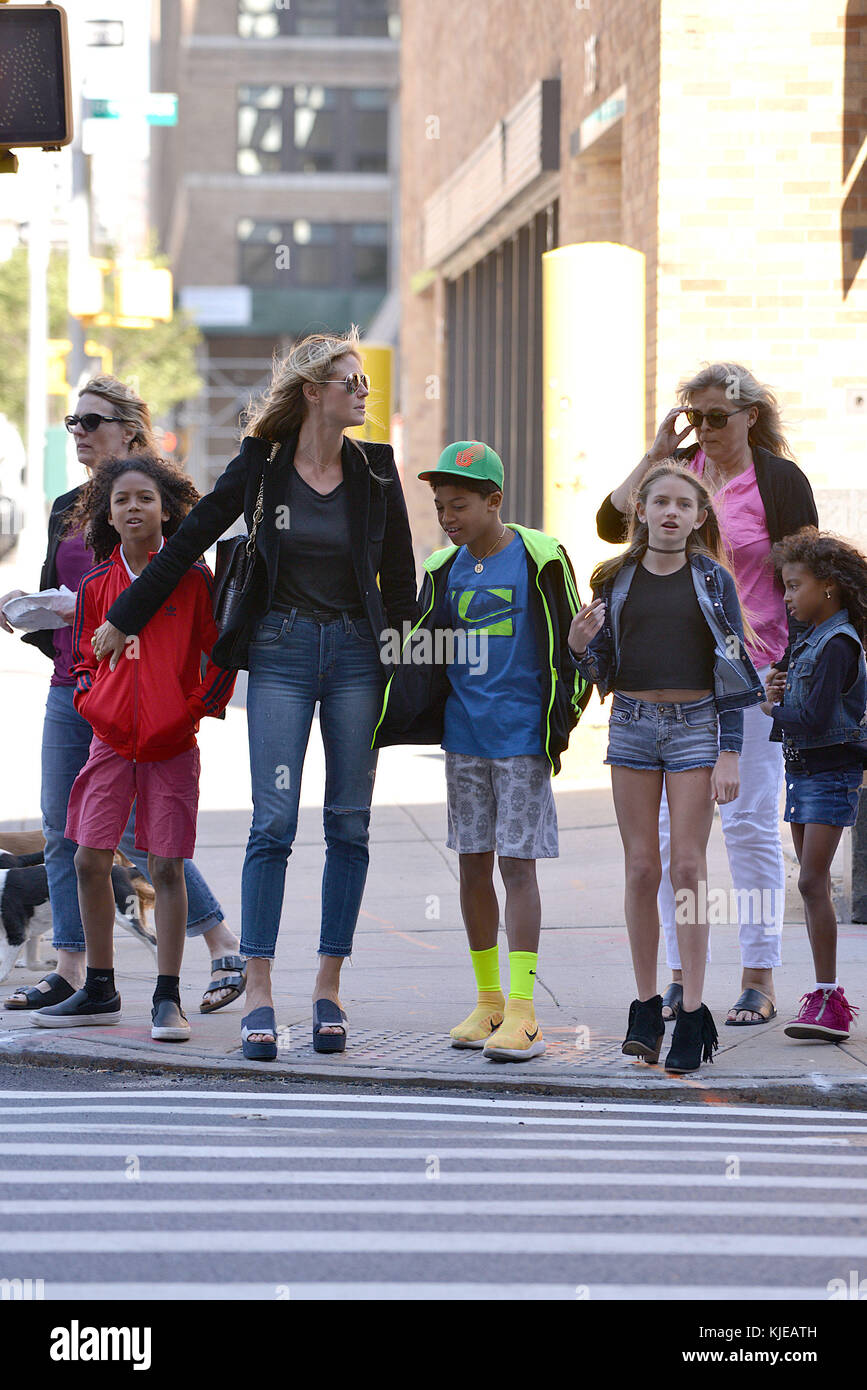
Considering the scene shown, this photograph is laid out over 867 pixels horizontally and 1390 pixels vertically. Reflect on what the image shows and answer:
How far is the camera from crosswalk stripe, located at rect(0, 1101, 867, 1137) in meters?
5.26

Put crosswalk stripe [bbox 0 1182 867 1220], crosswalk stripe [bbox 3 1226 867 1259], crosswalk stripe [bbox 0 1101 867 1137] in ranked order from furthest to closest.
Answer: crosswalk stripe [bbox 0 1101 867 1137] < crosswalk stripe [bbox 0 1182 867 1220] < crosswalk stripe [bbox 3 1226 867 1259]

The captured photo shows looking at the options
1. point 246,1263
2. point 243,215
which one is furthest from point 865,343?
point 243,215

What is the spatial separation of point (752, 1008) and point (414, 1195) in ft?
7.16

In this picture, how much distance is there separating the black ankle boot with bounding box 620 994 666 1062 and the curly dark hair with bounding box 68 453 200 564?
2.22 metres

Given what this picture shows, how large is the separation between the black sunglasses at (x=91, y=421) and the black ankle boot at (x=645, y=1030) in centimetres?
270

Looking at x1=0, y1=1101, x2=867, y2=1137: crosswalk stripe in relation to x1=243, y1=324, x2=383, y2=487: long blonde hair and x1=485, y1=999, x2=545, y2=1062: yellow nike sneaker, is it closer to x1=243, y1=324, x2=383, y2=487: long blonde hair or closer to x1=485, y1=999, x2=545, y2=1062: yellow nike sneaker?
x1=485, y1=999, x2=545, y2=1062: yellow nike sneaker

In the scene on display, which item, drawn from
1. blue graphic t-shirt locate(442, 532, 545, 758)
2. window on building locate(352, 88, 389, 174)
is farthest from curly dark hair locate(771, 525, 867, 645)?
window on building locate(352, 88, 389, 174)

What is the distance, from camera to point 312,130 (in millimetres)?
67438

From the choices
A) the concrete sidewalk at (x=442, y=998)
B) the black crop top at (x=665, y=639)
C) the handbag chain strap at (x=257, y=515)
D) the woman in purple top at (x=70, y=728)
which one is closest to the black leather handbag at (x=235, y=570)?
the handbag chain strap at (x=257, y=515)

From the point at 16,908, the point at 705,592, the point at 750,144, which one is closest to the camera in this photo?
the point at 705,592
